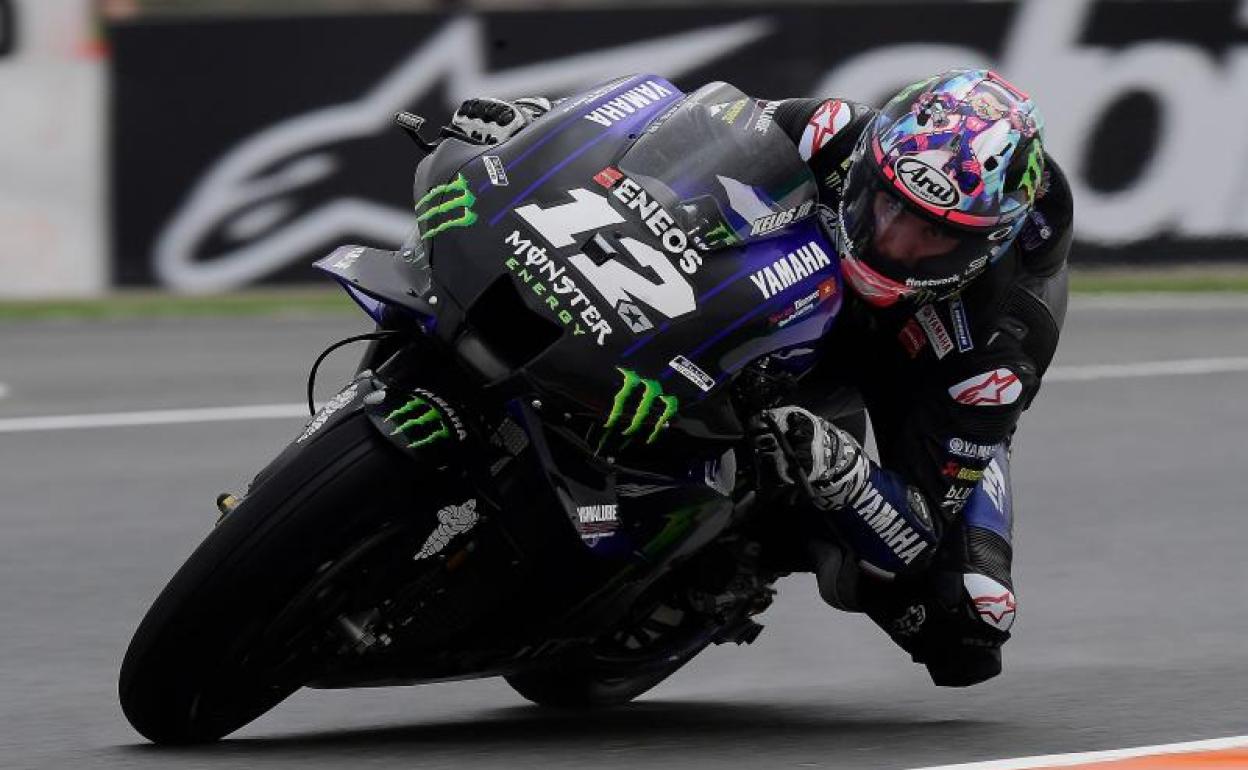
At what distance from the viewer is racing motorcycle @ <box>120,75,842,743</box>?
14.3ft

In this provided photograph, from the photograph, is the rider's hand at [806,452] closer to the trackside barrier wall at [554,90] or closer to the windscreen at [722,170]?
the windscreen at [722,170]

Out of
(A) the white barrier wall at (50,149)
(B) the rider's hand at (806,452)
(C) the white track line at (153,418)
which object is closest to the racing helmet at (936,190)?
(B) the rider's hand at (806,452)

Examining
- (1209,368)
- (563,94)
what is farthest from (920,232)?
(563,94)

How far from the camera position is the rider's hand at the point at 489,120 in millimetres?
4652

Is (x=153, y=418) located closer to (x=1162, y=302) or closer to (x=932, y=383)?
(x=932, y=383)

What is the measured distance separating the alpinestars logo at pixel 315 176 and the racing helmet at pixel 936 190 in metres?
8.23

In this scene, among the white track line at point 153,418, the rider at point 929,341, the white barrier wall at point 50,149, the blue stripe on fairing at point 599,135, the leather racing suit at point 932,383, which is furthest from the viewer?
the white barrier wall at point 50,149

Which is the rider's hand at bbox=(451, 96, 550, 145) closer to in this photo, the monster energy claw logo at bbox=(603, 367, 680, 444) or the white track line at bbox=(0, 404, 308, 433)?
the monster energy claw logo at bbox=(603, 367, 680, 444)

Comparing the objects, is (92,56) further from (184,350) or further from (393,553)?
(393,553)

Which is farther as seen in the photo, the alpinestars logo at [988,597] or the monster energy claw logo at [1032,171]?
the alpinestars logo at [988,597]

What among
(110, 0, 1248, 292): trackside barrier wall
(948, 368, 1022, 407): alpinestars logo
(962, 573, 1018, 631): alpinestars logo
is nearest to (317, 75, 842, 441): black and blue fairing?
(948, 368, 1022, 407): alpinestars logo

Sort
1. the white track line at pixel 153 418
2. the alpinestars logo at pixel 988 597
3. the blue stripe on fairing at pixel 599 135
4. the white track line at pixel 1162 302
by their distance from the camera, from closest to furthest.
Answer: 1. the blue stripe on fairing at pixel 599 135
2. the alpinestars logo at pixel 988 597
3. the white track line at pixel 153 418
4. the white track line at pixel 1162 302

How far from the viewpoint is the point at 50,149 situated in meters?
12.6

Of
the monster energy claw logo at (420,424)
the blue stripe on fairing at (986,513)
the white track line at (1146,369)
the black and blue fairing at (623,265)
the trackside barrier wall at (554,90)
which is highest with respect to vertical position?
the black and blue fairing at (623,265)
